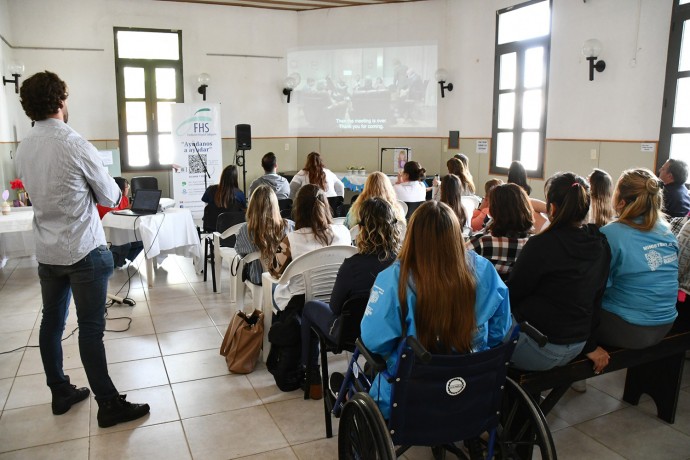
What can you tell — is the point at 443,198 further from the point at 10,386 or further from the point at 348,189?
the point at 348,189

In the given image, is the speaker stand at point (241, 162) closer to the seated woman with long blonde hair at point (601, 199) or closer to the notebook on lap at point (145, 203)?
the notebook on lap at point (145, 203)

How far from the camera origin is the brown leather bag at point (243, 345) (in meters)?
3.35

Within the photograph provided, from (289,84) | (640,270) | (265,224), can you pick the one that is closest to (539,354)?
(640,270)

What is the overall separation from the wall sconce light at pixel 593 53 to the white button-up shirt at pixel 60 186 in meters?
5.89

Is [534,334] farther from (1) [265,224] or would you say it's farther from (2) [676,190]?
(2) [676,190]

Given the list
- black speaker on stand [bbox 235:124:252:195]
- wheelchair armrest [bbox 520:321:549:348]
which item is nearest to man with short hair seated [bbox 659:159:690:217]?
wheelchair armrest [bbox 520:321:549:348]

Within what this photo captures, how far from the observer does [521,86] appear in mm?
7922

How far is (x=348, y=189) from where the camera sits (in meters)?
9.70

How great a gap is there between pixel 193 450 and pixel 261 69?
26.8 ft

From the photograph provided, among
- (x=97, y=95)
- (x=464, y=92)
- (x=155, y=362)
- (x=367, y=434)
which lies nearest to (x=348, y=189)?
(x=464, y=92)

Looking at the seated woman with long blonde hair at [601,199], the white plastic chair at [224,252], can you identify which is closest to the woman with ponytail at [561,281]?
the seated woman with long blonde hair at [601,199]

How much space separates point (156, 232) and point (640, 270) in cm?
402

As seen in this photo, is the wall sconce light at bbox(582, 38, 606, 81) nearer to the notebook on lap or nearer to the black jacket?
the black jacket

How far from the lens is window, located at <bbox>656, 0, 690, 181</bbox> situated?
5.63 m
